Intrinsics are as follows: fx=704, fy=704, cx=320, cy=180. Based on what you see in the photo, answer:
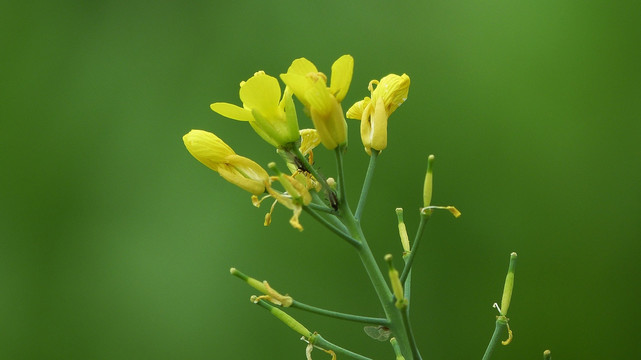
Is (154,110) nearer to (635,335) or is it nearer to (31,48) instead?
(31,48)

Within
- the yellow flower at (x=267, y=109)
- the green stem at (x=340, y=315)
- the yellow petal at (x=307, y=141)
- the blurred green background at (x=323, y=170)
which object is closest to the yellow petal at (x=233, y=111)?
the yellow flower at (x=267, y=109)

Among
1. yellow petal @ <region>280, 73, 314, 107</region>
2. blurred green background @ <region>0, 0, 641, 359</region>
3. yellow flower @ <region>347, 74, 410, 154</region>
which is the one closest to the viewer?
yellow petal @ <region>280, 73, 314, 107</region>

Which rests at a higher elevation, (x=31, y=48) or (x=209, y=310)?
(x=31, y=48)

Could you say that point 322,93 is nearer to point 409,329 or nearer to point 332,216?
point 332,216

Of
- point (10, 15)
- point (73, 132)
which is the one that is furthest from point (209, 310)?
point (10, 15)

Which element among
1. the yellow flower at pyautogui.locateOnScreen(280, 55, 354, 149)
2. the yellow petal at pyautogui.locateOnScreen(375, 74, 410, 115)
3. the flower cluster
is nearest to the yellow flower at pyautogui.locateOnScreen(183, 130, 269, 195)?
the flower cluster

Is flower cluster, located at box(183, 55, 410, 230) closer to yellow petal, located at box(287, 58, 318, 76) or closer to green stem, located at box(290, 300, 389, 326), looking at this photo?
yellow petal, located at box(287, 58, 318, 76)
